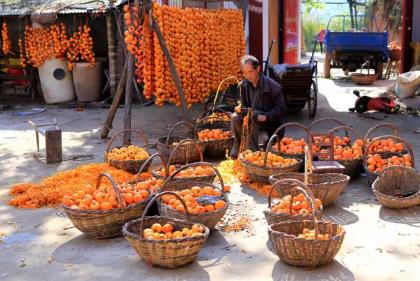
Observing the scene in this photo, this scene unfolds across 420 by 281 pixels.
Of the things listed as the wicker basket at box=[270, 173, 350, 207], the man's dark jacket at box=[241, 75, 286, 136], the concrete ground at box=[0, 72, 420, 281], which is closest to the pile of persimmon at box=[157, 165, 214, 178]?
the concrete ground at box=[0, 72, 420, 281]

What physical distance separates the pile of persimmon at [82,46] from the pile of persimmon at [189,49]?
13.2 feet

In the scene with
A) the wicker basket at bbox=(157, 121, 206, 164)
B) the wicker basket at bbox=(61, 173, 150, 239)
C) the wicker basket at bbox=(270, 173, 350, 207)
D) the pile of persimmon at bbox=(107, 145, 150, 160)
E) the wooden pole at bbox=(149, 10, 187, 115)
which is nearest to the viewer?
the wicker basket at bbox=(61, 173, 150, 239)

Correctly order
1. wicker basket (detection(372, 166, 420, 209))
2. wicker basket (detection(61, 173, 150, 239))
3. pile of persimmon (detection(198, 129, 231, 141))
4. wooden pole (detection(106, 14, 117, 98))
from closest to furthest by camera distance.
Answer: wicker basket (detection(61, 173, 150, 239)) → wicker basket (detection(372, 166, 420, 209)) → pile of persimmon (detection(198, 129, 231, 141)) → wooden pole (detection(106, 14, 117, 98))

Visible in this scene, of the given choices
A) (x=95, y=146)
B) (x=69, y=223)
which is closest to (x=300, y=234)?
(x=69, y=223)

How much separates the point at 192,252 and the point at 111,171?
9.07 feet

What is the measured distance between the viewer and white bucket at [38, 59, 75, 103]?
13602mm

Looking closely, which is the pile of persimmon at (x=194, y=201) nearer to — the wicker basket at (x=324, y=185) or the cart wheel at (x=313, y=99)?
the wicker basket at (x=324, y=185)

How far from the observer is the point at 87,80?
1354cm

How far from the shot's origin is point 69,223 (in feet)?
17.0

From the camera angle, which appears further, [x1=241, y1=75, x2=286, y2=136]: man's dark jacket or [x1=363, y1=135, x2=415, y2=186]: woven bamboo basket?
[x1=241, y1=75, x2=286, y2=136]: man's dark jacket

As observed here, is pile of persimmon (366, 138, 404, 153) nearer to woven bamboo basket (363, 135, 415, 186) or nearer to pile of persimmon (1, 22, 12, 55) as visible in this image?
woven bamboo basket (363, 135, 415, 186)

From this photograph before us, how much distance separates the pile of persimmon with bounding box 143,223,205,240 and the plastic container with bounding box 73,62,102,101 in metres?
9.80

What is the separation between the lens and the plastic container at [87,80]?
13.4 m

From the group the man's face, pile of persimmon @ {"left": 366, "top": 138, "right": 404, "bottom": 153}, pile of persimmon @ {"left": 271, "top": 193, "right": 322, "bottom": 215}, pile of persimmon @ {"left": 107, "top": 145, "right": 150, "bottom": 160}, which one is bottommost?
pile of persimmon @ {"left": 271, "top": 193, "right": 322, "bottom": 215}
